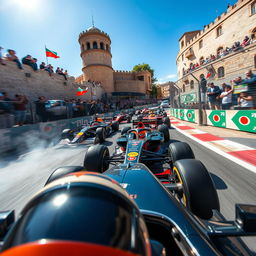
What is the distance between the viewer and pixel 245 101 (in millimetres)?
5406

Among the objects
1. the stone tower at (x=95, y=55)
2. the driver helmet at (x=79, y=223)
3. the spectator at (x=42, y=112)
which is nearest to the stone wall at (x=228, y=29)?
the stone tower at (x=95, y=55)

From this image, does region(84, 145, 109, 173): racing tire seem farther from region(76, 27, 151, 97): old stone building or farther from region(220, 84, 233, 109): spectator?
region(76, 27, 151, 97): old stone building

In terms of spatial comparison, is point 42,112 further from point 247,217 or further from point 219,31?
point 219,31

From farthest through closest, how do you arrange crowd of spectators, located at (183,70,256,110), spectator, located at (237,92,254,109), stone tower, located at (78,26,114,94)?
stone tower, located at (78,26,114,94), crowd of spectators, located at (183,70,256,110), spectator, located at (237,92,254,109)

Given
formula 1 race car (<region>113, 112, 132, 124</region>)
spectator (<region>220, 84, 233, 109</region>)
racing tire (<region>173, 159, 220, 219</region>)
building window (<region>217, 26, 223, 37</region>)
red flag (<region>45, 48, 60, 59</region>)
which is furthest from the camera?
building window (<region>217, 26, 223, 37</region>)

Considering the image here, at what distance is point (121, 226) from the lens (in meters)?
0.51

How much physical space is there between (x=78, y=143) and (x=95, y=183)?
5158mm

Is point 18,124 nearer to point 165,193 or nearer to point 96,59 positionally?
point 165,193

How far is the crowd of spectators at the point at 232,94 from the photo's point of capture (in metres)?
5.35

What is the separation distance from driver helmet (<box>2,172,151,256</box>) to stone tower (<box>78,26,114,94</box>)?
33.3 meters

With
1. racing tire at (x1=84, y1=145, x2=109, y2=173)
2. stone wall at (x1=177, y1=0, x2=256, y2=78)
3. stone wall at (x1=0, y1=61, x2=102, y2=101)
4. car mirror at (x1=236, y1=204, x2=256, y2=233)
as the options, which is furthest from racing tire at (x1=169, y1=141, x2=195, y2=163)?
stone wall at (x1=177, y1=0, x2=256, y2=78)

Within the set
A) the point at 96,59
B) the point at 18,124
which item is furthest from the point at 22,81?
the point at 96,59

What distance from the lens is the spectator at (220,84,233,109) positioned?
621 cm

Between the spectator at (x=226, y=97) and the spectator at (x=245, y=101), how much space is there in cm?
51
